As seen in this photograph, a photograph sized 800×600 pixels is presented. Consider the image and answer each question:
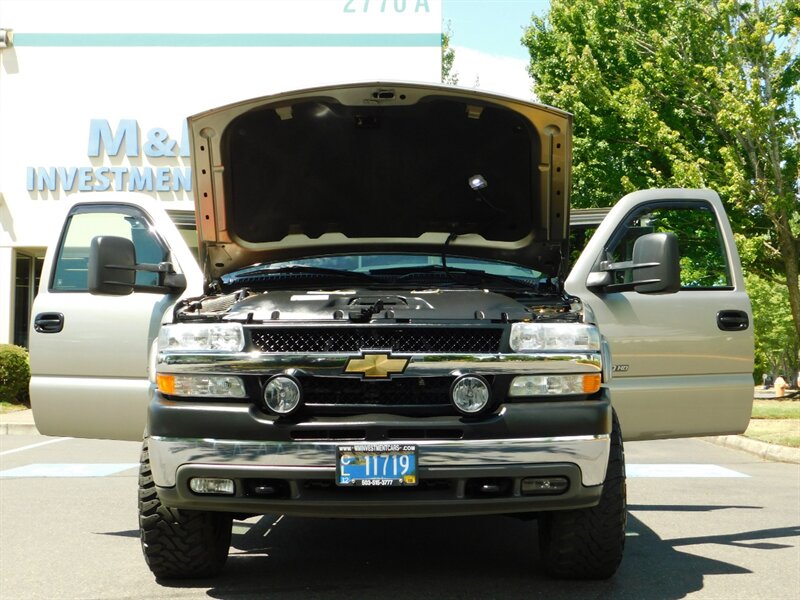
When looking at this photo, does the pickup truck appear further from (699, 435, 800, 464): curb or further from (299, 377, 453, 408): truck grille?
(699, 435, 800, 464): curb

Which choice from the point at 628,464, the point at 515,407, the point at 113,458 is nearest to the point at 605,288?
the point at 515,407

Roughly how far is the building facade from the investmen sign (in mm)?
23

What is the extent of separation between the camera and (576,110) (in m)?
22.9

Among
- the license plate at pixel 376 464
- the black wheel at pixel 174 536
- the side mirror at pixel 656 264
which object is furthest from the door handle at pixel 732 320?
the black wheel at pixel 174 536

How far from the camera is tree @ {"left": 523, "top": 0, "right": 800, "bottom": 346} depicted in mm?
18875

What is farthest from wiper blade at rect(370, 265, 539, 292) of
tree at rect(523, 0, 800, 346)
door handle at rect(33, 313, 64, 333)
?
tree at rect(523, 0, 800, 346)

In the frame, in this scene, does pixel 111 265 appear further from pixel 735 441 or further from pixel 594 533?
→ pixel 735 441

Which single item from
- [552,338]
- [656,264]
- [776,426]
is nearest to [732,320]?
[656,264]

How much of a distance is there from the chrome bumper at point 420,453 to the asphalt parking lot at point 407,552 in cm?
80

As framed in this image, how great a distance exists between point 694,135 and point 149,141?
1147 cm

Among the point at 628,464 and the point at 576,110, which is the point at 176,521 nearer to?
the point at 628,464

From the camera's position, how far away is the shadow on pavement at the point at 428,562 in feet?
16.1

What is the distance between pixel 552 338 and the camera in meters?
4.47

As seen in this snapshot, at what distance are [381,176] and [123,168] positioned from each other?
18101 mm
